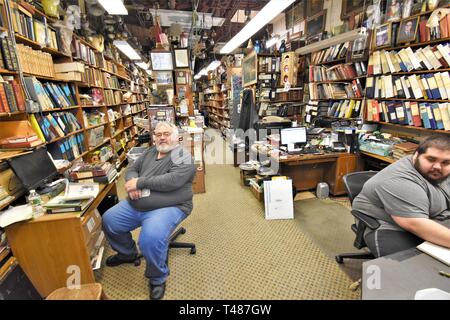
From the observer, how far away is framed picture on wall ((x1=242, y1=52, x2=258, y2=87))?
4.61 m

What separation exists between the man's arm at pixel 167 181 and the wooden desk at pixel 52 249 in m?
0.46

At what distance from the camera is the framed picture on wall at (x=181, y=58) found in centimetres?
392

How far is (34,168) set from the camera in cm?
172

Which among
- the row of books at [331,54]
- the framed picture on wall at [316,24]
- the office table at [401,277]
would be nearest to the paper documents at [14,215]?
the office table at [401,277]

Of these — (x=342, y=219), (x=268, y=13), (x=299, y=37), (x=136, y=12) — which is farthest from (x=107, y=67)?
(x=342, y=219)

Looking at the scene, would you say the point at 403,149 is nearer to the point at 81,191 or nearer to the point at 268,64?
the point at 268,64

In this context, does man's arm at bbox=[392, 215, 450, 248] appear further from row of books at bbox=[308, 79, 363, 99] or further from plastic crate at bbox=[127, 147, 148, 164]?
plastic crate at bbox=[127, 147, 148, 164]

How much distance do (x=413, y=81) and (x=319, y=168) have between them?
4.84 feet

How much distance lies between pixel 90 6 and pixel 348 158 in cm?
432

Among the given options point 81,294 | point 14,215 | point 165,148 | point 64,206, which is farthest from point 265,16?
point 81,294

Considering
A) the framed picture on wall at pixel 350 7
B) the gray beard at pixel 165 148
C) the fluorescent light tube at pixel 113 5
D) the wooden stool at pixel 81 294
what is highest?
the framed picture on wall at pixel 350 7

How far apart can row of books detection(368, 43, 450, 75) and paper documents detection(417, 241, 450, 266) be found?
2112 mm

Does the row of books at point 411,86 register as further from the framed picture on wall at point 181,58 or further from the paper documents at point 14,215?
the paper documents at point 14,215

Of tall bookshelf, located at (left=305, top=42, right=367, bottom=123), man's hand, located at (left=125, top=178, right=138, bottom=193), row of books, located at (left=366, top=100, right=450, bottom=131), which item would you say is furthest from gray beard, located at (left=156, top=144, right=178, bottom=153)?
tall bookshelf, located at (left=305, top=42, right=367, bottom=123)
